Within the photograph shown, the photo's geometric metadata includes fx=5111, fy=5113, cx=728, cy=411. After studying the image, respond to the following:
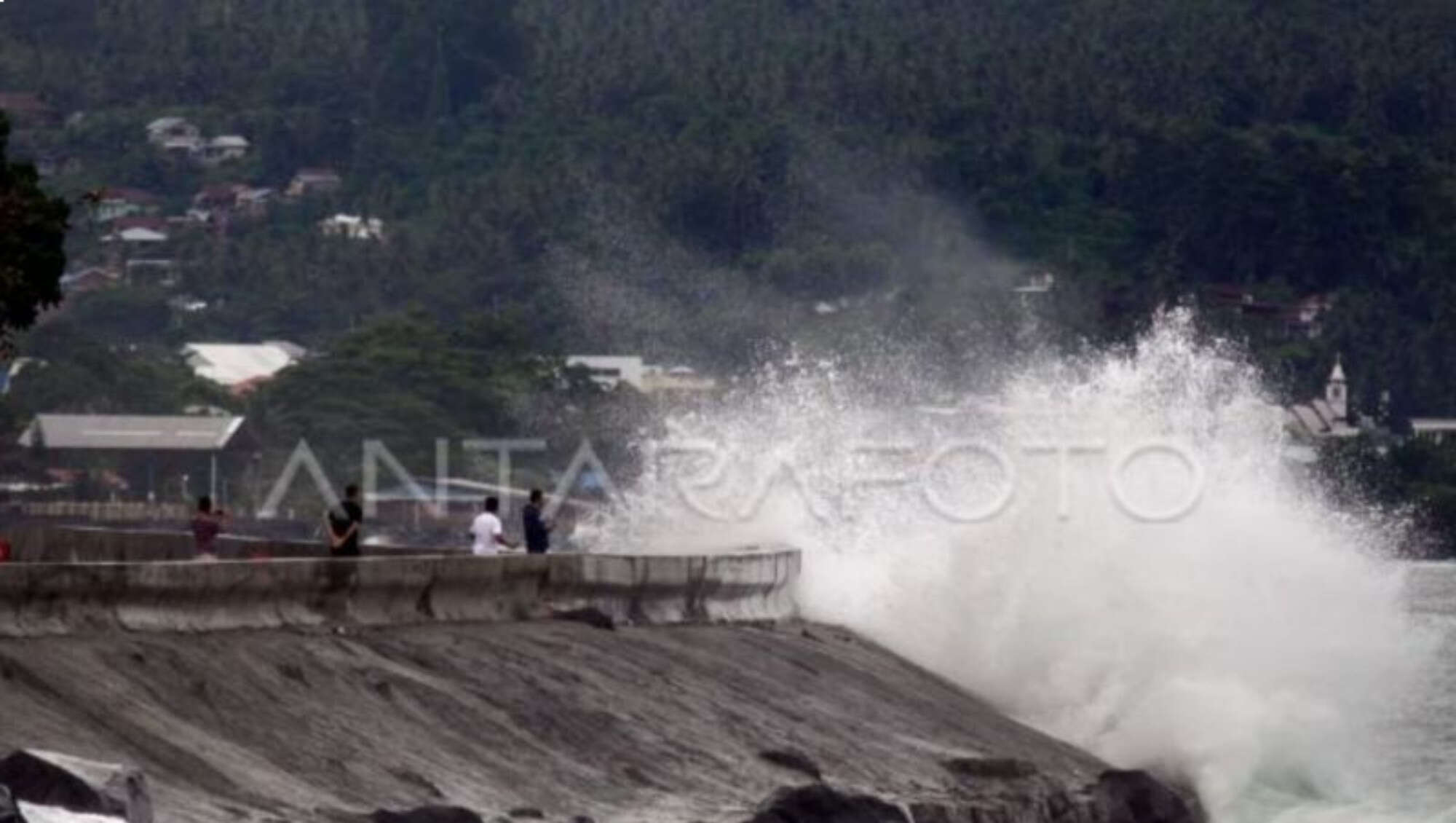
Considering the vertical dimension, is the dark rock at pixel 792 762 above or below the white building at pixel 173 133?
below

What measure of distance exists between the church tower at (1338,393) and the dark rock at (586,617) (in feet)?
309

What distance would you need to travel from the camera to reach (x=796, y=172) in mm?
157625

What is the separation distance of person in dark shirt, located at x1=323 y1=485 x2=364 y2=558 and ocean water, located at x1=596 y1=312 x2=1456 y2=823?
5.75 meters

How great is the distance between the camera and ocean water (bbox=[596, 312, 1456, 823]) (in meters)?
35.0

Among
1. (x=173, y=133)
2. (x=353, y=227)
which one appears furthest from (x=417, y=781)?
(x=173, y=133)

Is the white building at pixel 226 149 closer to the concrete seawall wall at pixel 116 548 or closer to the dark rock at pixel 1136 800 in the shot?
the concrete seawall wall at pixel 116 548

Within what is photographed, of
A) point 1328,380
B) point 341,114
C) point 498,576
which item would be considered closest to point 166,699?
point 498,576

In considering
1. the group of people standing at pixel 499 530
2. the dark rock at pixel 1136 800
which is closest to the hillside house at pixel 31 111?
the group of people standing at pixel 499 530

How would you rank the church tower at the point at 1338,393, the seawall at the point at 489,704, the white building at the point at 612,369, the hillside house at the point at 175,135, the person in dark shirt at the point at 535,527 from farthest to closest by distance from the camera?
1. the hillside house at the point at 175,135
2. the church tower at the point at 1338,393
3. the white building at the point at 612,369
4. the person in dark shirt at the point at 535,527
5. the seawall at the point at 489,704

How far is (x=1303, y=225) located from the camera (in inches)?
5925

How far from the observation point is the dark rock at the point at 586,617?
31.3m

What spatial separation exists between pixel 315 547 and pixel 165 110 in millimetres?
152749

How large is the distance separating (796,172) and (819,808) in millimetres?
132171

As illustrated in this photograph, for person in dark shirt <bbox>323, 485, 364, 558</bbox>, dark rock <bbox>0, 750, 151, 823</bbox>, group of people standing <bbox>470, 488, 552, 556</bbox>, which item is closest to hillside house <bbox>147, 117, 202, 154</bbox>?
group of people standing <bbox>470, 488, 552, 556</bbox>
